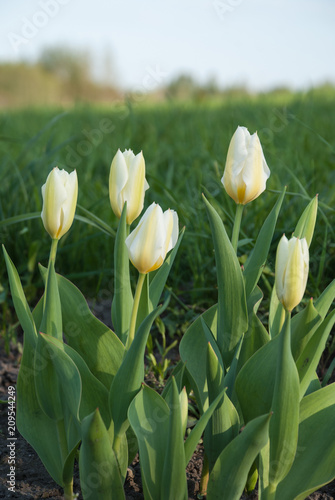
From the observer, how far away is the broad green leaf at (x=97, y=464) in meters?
0.81

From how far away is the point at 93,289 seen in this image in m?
2.01

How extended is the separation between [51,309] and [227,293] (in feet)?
1.04

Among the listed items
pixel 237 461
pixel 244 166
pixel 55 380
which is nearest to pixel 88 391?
pixel 55 380

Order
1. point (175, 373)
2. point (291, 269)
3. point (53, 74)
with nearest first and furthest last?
1. point (291, 269)
2. point (175, 373)
3. point (53, 74)

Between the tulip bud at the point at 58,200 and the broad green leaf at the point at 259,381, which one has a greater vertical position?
the tulip bud at the point at 58,200

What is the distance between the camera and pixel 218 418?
3.04ft

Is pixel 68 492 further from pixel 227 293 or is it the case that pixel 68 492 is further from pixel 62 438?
pixel 227 293

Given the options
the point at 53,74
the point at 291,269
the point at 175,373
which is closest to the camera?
the point at 291,269

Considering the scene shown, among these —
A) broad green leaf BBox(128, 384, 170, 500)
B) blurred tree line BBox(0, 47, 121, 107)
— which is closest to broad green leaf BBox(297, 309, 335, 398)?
broad green leaf BBox(128, 384, 170, 500)

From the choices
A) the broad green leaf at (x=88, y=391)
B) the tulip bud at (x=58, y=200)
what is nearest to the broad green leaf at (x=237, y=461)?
the broad green leaf at (x=88, y=391)

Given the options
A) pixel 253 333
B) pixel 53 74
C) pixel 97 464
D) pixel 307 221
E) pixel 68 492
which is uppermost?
pixel 53 74

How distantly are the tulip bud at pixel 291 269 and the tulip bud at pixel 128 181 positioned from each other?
0.92ft

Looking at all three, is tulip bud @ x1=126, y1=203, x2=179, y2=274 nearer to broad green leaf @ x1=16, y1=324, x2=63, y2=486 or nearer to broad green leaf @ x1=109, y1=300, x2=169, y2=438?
broad green leaf @ x1=109, y1=300, x2=169, y2=438

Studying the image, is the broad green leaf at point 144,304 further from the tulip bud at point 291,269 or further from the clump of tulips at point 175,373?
the tulip bud at point 291,269
